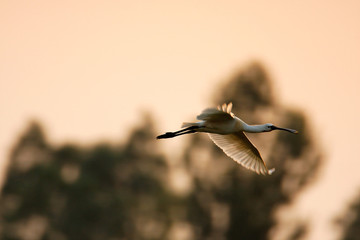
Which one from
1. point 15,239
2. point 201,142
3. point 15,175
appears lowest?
point 15,239

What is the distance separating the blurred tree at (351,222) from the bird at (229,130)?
3309 cm

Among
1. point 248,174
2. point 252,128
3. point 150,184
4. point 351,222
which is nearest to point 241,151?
point 252,128

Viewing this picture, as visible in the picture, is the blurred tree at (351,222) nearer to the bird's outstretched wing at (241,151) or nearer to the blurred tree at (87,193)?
the blurred tree at (87,193)

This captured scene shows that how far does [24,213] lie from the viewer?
5284 cm

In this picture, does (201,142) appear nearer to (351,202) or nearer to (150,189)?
(150,189)

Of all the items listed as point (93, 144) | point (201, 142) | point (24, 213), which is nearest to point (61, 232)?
point (24, 213)

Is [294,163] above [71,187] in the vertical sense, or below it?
above

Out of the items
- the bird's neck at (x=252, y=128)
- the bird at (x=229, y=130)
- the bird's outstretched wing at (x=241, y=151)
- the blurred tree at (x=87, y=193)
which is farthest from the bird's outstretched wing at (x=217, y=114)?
the blurred tree at (x=87, y=193)

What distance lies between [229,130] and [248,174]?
2049 cm

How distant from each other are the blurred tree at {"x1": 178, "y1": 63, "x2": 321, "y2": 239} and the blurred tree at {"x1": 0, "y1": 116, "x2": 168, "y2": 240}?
938 cm

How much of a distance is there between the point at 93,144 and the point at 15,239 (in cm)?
753

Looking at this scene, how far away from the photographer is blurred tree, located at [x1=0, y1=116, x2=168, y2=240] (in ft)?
169

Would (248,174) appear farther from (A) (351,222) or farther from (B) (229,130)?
(B) (229,130)

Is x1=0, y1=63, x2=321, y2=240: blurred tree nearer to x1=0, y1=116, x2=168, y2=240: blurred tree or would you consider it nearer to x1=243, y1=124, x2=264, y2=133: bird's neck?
x1=0, y1=116, x2=168, y2=240: blurred tree
